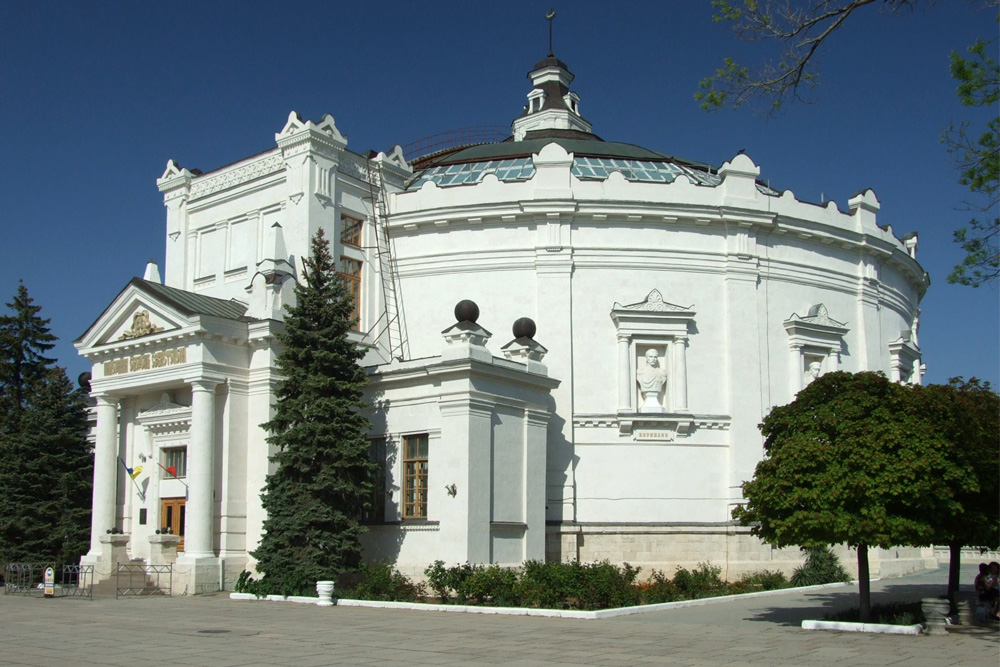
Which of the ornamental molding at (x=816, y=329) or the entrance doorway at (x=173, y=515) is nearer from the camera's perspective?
the entrance doorway at (x=173, y=515)

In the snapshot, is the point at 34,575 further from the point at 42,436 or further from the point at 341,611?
the point at 341,611

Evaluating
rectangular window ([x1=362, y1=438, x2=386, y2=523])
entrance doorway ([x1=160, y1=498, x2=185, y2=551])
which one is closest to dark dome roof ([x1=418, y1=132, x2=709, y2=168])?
rectangular window ([x1=362, y1=438, x2=386, y2=523])

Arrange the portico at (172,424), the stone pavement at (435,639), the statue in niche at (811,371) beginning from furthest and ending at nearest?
the statue in niche at (811,371), the portico at (172,424), the stone pavement at (435,639)

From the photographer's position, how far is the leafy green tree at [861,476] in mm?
17234

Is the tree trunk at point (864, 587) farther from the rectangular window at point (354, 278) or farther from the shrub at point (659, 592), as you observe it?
the rectangular window at point (354, 278)

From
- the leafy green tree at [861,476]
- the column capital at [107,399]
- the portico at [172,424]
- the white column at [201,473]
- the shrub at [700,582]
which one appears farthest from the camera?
the column capital at [107,399]

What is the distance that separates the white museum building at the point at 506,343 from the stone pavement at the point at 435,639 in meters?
5.45

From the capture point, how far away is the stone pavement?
45.2ft

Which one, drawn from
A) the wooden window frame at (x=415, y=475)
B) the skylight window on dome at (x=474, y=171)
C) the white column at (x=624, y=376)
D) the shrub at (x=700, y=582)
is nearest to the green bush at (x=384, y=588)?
the wooden window frame at (x=415, y=475)

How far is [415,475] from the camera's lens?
2572 cm

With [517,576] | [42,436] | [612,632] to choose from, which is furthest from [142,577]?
[612,632]

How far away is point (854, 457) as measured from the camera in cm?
1761

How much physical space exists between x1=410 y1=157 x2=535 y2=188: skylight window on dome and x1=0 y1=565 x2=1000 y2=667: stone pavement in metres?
16.9

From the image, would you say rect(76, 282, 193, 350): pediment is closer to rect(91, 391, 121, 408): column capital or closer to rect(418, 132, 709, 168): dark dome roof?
rect(91, 391, 121, 408): column capital
